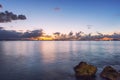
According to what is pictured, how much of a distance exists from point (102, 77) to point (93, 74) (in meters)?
2.82

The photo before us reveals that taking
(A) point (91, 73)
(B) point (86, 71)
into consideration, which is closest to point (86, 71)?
(B) point (86, 71)

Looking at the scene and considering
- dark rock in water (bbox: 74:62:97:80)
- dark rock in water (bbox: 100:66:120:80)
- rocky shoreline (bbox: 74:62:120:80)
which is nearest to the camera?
dark rock in water (bbox: 100:66:120:80)

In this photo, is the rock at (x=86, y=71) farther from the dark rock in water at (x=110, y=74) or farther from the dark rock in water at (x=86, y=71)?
the dark rock in water at (x=110, y=74)

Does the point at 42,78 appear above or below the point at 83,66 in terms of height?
below

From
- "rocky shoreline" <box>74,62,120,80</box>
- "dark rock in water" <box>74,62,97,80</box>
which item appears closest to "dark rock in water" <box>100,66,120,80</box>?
"rocky shoreline" <box>74,62,120,80</box>

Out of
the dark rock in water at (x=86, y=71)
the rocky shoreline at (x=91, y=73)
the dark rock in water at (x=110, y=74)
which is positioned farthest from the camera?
the dark rock in water at (x=86, y=71)

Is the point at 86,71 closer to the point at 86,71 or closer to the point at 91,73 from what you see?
the point at 86,71

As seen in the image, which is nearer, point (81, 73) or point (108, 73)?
point (108, 73)

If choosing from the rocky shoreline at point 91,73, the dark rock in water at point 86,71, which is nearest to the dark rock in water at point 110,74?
the rocky shoreline at point 91,73

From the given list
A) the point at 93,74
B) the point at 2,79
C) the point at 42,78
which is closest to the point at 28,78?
the point at 42,78

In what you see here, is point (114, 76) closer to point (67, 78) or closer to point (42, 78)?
point (67, 78)

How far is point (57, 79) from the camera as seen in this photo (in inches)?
1768

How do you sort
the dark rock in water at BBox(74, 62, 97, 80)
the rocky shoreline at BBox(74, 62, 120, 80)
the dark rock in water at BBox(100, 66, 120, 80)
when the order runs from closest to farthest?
the dark rock in water at BBox(100, 66, 120, 80) → the rocky shoreline at BBox(74, 62, 120, 80) → the dark rock in water at BBox(74, 62, 97, 80)

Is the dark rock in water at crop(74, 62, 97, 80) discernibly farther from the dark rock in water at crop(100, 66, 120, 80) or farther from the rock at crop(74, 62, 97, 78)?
the dark rock in water at crop(100, 66, 120, 80)
